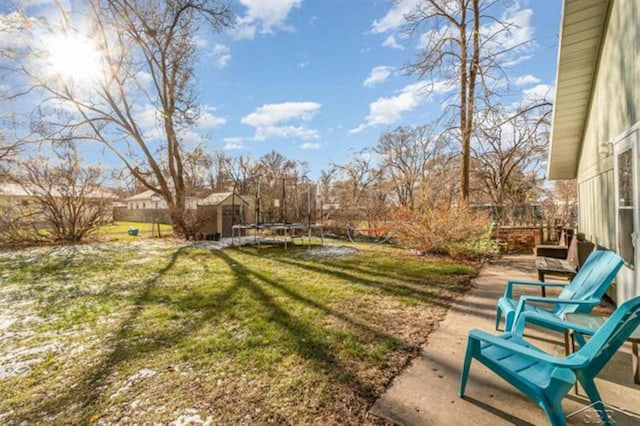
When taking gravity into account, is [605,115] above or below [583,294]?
above

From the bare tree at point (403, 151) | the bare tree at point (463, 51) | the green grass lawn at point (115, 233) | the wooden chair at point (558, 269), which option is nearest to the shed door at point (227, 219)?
the green grass lawn at point (115, 233)

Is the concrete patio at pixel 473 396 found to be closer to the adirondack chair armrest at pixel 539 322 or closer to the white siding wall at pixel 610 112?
the adirondack chair armrest at pixel 539 322

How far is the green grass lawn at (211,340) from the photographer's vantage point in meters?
2.19

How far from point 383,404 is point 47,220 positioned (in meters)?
14.2

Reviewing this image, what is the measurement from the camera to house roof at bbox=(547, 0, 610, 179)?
4371 mm

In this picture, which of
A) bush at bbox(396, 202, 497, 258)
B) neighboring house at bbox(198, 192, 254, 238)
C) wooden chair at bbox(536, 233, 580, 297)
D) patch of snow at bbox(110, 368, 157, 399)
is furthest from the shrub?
neighboring house at bbox(198, 192, 254, 238)

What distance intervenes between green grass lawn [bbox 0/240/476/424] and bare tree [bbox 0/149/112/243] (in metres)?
5.69

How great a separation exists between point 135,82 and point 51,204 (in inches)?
249

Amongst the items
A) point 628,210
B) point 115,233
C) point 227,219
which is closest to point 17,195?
point 115,233

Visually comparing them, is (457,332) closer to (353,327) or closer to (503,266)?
(353,327)

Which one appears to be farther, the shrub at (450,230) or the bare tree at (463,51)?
the bare tree at (463,51)

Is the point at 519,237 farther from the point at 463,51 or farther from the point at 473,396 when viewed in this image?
the point at 473,396

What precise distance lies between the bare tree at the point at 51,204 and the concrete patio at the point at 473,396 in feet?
45.3

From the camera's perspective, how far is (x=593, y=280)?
3025 millimetres
